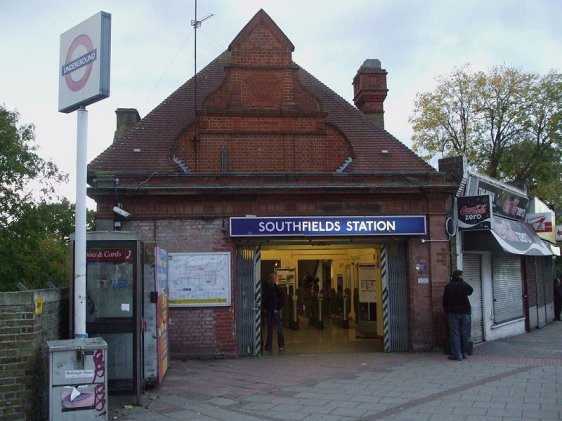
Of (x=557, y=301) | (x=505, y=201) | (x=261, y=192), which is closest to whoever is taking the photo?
(x=261, y=192)

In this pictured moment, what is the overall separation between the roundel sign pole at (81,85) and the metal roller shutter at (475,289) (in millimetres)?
11252

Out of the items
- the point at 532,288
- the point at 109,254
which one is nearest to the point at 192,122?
the point at 109,254

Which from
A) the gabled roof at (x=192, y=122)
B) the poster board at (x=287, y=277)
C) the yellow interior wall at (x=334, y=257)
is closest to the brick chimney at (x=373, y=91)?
the gabled roof at (x=192, y=122)

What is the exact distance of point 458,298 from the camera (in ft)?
44.1

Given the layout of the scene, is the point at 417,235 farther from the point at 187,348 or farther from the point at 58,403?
the point at 58,403

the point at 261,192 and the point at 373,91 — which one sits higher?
the point at 373,91

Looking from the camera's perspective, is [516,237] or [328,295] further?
[328,295]

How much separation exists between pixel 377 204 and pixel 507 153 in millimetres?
27537

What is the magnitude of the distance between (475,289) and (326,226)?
5.28 meters

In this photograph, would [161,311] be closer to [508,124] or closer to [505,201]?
[505,201]

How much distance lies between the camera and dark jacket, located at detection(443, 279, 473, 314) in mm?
13438

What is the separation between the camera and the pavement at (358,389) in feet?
27.1

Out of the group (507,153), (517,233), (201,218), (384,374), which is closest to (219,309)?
(201,218)

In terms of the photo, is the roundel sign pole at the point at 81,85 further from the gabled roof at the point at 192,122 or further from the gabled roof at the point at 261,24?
the gabled roof at the point at 261,24
